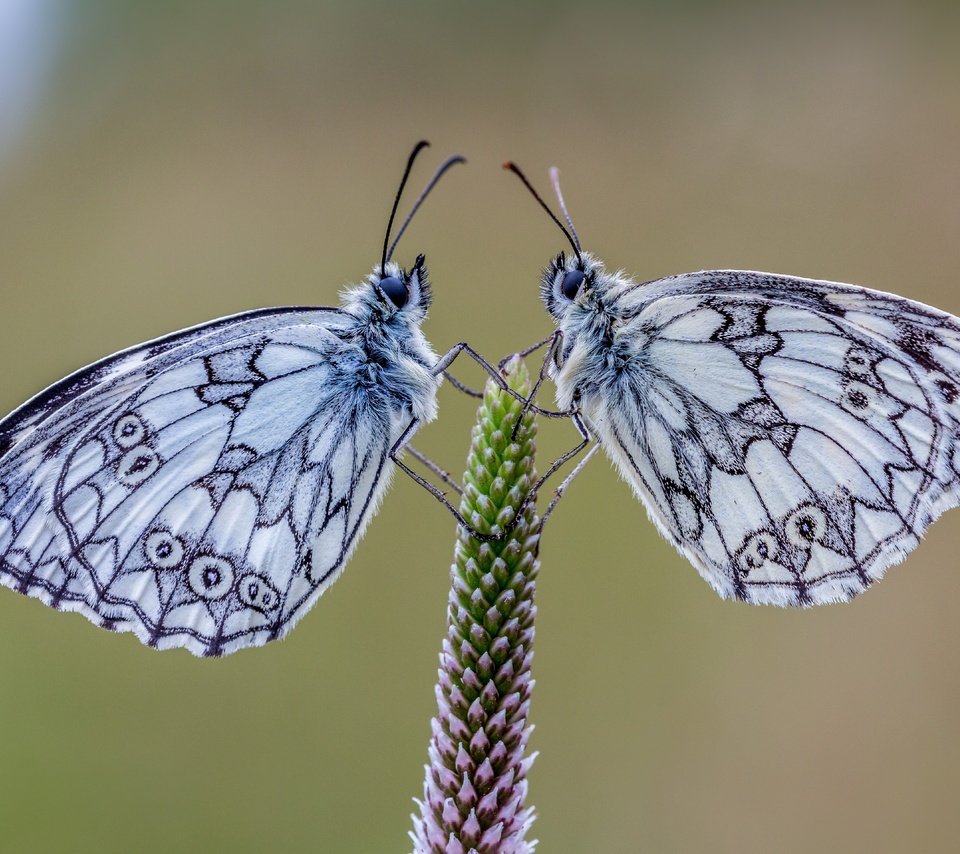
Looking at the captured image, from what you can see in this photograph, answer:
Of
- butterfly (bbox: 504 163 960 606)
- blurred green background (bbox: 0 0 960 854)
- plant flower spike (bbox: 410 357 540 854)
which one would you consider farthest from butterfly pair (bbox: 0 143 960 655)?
blurred green background (bbox: 0 0 960 854)

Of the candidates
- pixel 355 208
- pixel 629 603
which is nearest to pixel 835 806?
pixel 629 603

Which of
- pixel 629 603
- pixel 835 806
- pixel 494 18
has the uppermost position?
pixel 494 18

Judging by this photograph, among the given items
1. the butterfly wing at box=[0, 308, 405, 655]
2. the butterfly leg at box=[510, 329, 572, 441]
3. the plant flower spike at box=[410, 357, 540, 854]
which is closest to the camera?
the plant flower spike at box=[410, 357, 540, 854]

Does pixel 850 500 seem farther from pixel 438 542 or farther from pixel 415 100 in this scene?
pixel 415 100

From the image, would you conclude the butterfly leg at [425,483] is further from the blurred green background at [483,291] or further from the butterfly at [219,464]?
the blurred green background at [483,291]

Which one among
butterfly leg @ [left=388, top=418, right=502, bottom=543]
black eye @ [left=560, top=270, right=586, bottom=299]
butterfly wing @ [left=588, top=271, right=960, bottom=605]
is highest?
black eye @ [left=560, top=270, right=586, bottom=299]

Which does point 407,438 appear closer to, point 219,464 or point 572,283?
point 219,464

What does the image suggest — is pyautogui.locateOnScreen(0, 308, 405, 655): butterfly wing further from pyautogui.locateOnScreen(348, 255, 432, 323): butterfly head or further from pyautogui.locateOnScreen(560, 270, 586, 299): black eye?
pyautogui.locateOnScreen(560, 270, 586, 299): black eye
